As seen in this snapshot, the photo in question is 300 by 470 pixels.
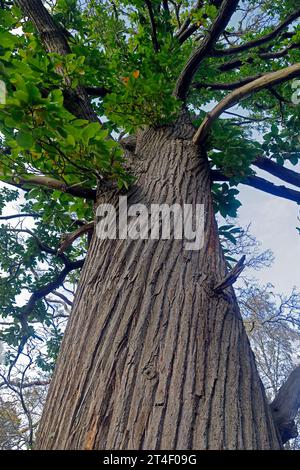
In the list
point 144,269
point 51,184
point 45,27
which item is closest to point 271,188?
point 144,269

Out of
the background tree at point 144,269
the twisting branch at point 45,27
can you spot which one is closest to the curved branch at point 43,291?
the background tree at point 144,269

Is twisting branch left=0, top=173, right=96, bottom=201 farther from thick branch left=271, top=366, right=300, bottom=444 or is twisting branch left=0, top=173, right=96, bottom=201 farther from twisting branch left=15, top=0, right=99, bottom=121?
thick branch left=271, top=366, right=300, bottom=444

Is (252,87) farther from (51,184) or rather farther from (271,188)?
(51,184)

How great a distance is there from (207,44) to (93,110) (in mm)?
1005

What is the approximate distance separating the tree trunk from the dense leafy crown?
54 centimetres

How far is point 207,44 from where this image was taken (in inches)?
93.5

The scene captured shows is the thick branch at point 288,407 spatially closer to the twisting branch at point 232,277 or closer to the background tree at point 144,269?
the background tree at point 144,269

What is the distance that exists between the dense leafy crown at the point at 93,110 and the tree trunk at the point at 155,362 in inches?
21.1

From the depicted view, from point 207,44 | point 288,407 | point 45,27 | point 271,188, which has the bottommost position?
point 288,407

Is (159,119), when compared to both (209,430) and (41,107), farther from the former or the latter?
(209,430)

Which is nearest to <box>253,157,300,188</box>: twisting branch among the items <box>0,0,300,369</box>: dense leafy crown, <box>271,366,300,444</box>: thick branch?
<box>0,0,300,369</box>: dense leafy crown

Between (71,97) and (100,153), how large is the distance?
1.06 metres

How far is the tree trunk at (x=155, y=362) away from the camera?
880 millimetres

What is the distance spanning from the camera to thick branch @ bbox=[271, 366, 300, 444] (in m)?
1.04
